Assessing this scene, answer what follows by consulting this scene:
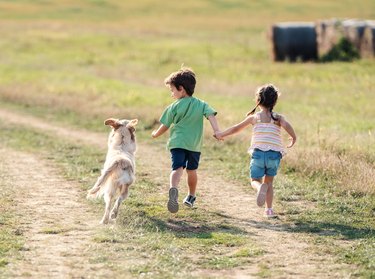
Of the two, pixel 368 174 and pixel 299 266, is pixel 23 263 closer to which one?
pixel 299 266

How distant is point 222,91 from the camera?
83.0 feet

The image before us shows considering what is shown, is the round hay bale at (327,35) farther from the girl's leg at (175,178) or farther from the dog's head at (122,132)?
the dog's head at (122,132)

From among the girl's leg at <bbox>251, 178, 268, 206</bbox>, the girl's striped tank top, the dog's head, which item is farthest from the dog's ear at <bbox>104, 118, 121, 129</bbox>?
the girl's leg at <bbox>251, 178, 268, 206</bbox>

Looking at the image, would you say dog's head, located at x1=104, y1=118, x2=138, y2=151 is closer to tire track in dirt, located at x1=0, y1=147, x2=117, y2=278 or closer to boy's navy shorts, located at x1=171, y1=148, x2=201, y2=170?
boy's navy shorts, located at x1=171, y1=148, x2=201, y2=170

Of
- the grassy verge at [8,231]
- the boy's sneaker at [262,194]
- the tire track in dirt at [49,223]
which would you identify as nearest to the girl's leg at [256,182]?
the boy's sneaker at [262,194]

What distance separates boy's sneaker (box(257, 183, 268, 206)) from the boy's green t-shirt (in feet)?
3.38

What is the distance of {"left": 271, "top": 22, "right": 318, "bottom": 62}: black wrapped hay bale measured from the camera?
33094 millimetres

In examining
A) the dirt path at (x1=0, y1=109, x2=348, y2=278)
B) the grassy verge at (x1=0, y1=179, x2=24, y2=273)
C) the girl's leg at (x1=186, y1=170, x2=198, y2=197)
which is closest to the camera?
the dirt path at (x1=0, y1=109, x2=348, y2=278)

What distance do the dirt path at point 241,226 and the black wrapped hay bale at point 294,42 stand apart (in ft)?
61.1

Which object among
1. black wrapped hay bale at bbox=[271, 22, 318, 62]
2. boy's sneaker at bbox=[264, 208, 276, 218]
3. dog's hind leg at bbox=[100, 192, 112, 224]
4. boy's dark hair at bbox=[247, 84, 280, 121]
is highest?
black wrapped hay bale at bbox=[271, 22, 318, 62]

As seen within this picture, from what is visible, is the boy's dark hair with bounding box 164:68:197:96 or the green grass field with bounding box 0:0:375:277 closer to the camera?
the boy's dark hair with bounding box 164:68:197:96

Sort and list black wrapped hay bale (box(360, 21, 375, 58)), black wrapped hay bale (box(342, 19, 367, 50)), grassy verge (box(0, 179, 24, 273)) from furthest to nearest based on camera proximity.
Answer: black wrapped hay bale (box(342, 19, 367, 50)) → black wrapped hay bale (box(360, 21, 375, 58)) → grassy verge (box(0, 179, 24, 273))

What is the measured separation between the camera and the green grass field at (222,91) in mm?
11641

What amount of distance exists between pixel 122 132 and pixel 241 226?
1693mm
